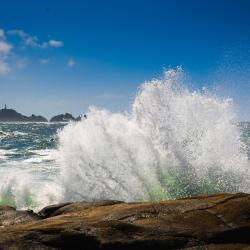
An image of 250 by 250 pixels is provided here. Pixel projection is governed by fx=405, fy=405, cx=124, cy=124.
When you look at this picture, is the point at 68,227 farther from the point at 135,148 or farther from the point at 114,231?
the point at 135,148

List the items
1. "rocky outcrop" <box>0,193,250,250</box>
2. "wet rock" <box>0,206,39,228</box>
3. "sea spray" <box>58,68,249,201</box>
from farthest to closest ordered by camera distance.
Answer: "sea spray" <box>58,68,249,201</box>
"wet rock" <box>0,206,39,228</box>
"rocky outcrop" <box>0,193,250,250</box>

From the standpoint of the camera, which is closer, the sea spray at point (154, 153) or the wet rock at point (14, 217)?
the wet rock at point (14, 217)

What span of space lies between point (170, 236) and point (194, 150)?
13.3 m

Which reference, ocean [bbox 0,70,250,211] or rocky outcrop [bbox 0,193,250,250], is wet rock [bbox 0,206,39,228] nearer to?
rocky outcrop [bbox 0,193,250,250]

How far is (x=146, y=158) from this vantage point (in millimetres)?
18188

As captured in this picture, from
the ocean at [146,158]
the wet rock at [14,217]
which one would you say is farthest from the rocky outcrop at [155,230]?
the ocean at [146,158]

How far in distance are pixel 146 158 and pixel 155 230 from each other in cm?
1214

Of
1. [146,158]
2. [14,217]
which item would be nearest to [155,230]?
[14,217]

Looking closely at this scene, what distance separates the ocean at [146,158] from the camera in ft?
54.3

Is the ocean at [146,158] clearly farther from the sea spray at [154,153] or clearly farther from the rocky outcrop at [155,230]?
the rocky outcrop at [155,230]

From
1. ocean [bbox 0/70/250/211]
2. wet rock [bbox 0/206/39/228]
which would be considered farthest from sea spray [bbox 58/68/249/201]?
wet rock [bbox 0/206/39/228]

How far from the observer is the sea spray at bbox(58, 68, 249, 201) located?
16.5 meters

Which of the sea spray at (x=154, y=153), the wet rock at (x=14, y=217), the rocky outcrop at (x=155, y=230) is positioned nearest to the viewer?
the rocky outcrop at (x=155, y=230)

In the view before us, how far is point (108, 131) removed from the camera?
1928 centimetres
